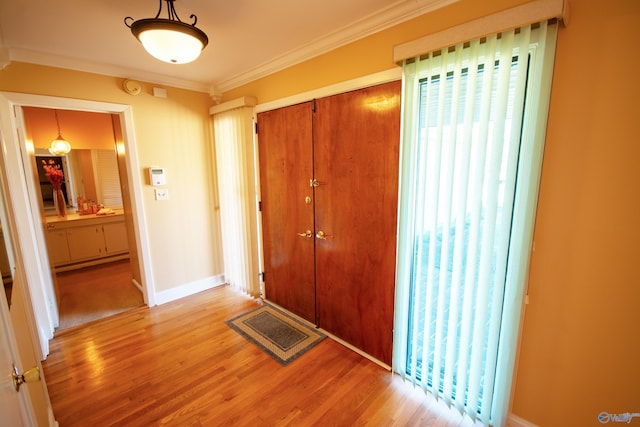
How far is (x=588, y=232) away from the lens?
4.30ft

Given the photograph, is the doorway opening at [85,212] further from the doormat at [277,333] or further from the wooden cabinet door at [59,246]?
the doormat at [277,333]

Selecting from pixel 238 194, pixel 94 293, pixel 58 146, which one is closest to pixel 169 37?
pixel 238 194

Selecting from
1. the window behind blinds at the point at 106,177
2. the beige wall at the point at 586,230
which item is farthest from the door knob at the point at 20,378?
the window behind blinds at the point at 106,177

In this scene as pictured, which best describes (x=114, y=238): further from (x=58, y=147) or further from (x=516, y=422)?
(x=516, y=422)

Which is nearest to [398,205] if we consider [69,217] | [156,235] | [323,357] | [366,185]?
[366,185]

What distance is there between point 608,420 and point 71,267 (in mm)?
6084

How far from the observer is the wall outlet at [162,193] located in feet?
10.2

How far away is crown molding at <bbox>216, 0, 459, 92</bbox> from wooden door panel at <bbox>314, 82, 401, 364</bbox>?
0.40 metres

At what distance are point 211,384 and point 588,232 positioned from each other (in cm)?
250

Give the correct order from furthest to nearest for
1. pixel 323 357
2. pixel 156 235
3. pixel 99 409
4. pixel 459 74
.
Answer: pixel 156 235
pixel 323 357
pixel 99 409
pixel 459 74

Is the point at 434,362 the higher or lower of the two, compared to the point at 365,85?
lower

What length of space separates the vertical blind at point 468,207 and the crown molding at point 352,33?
1.06ft

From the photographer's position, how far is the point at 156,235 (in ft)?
10.4

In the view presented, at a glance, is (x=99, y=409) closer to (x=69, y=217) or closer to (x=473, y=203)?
(x=473, y=203)
